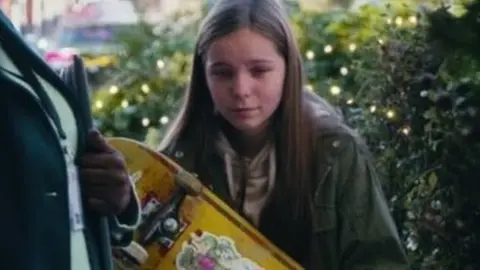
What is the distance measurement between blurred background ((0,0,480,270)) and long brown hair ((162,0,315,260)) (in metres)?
0.14

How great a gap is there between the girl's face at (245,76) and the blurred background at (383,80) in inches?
6.9

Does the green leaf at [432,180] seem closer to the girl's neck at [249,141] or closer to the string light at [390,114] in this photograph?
the string light at [390,114]

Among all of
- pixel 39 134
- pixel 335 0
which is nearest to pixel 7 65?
pixel 39 134

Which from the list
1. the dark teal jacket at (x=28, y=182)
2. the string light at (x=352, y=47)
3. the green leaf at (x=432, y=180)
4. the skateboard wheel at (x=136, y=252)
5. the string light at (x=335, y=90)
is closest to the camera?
the dark teal jacket at (x=28, y=182)

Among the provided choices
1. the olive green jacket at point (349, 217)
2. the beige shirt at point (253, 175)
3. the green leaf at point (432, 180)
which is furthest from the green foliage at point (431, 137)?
the beige shirt at point (253, 175)

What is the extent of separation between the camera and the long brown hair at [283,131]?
1.79m

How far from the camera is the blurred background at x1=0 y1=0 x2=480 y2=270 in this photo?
199cm

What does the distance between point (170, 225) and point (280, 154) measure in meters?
0.23

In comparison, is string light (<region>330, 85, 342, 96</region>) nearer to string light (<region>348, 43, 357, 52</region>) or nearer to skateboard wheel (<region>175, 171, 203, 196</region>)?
string light (<region>348, 43, 357, 52</region>)

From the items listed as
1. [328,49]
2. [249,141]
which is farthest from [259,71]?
[328,49]

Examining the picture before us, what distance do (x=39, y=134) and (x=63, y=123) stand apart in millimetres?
67

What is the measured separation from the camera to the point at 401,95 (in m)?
2.51

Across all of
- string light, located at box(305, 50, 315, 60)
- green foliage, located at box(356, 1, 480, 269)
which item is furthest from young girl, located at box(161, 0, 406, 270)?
string light, located at box(305, 50, 315, 60)

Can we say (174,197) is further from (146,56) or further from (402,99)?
(146,56)
